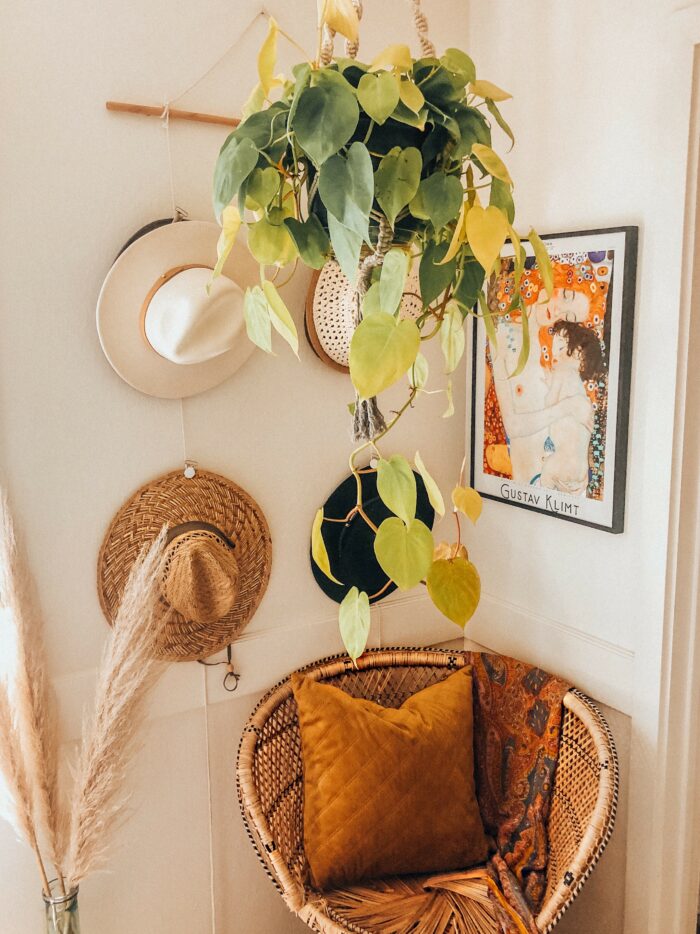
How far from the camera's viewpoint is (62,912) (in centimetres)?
147

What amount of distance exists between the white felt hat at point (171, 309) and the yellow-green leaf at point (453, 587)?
59 centimetres

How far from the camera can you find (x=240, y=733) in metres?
1.84

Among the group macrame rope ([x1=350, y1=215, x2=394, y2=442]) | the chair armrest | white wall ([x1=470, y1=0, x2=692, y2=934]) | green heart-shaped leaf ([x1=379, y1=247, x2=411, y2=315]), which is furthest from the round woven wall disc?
the chair armrest

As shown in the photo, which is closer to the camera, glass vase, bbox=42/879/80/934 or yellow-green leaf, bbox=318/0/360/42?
yellow-green leaf, bbox=318/0/360/42

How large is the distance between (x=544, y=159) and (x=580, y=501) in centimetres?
73

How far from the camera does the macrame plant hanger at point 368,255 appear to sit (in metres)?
1.03

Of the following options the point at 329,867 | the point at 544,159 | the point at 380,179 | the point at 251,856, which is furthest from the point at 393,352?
the point at 251,856

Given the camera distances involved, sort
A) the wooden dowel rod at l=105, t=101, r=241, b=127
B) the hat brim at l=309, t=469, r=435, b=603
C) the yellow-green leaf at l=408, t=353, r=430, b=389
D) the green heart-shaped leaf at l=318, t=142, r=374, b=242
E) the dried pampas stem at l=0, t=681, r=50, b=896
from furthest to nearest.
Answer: the hat brim at l=309, t=469, r=435, b=603, the wooden dowel rod at l=105, t=101, r=241, b=127, the dried pampas stem at l=0, t=681, r=50, b=896, the yellow-green leaf at l=408, t=353, r=430, b=389, the green heart-shaped leaf at l=318, t=142, r=374, b=242

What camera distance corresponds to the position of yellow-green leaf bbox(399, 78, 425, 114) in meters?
0.94

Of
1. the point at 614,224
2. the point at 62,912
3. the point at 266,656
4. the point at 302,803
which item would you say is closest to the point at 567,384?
the point at 614,224

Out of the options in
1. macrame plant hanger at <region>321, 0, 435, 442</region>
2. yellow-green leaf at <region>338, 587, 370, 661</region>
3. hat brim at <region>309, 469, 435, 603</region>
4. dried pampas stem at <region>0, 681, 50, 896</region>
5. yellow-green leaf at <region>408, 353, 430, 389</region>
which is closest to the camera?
macrame plant hanger at <region>321, 0, 435, 442</region>

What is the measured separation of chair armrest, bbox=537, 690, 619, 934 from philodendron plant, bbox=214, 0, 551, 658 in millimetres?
659

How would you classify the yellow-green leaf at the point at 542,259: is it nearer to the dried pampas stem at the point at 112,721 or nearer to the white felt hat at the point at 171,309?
the white felt hat at the point at 171,309

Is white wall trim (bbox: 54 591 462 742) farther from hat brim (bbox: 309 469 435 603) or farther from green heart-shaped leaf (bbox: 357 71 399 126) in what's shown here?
green heart-shaped leaf (bbox: 357 71 399 126)
